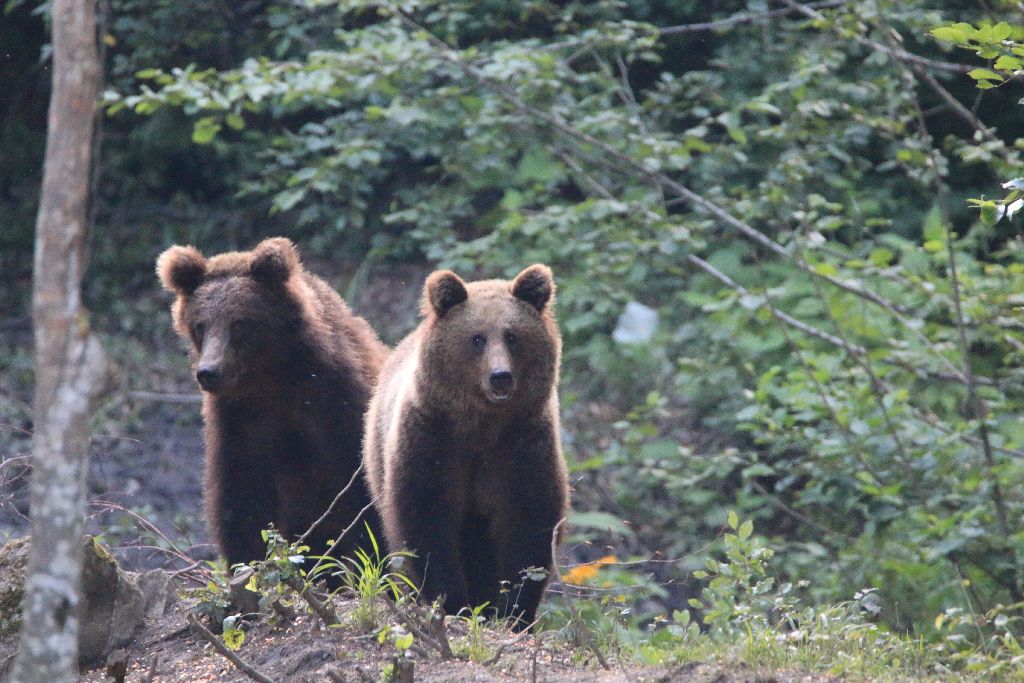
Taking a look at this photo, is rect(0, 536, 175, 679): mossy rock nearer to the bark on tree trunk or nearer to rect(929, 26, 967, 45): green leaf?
the bark on tree trunk

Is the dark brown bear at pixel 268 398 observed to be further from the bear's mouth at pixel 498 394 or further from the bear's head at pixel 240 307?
the bear's mouth at pixel 498 394

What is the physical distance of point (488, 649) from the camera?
4230 mm

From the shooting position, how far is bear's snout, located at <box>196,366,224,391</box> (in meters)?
5.59

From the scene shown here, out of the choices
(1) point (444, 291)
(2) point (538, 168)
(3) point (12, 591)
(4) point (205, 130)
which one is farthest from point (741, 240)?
(3) point (12, 591)

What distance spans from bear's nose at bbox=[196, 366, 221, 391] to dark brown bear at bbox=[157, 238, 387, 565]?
0.12 meters

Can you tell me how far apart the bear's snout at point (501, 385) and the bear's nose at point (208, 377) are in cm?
138

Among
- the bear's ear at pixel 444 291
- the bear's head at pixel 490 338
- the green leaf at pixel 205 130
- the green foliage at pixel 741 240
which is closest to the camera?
the bear's head at pixel 490 338

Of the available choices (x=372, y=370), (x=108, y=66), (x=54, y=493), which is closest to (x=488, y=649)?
(x=54, y=493)

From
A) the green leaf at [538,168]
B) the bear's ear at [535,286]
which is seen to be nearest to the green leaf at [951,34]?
the bear's ear at [535,286]

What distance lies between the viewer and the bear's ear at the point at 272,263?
5.97 metres

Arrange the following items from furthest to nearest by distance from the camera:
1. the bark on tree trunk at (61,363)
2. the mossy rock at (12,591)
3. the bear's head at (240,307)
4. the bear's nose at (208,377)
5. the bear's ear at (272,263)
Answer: the bear's ear at (272,263), the bear's head at (240,307), the bear's nose at (208,377), the mossy rock at (12,591), the bark on tree trunk at (61,363)

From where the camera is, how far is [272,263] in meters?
5.98

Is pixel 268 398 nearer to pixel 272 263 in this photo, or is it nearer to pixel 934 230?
pixel 272 263

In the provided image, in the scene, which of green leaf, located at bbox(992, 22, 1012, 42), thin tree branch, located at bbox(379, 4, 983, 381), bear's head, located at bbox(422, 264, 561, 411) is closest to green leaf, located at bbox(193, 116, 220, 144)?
thin tree branch, located at bbox(379, 4, 983, 381)
